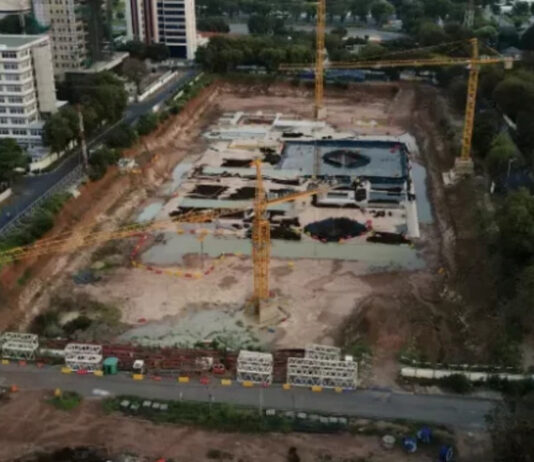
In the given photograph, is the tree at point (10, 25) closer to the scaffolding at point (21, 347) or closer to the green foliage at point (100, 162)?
the green foliage at point (100, 162)

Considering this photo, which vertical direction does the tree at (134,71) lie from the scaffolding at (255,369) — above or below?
above

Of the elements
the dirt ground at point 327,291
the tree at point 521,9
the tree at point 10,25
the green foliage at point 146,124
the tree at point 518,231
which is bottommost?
the dirt ground at point 327,291

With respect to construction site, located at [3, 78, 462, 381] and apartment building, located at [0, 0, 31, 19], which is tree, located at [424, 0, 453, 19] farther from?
apartment building, located at [0, 0, 31, 19]

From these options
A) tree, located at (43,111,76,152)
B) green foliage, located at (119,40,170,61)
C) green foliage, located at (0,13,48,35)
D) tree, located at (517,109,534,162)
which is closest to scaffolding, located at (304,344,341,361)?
tree, located at (517,109,534,162)

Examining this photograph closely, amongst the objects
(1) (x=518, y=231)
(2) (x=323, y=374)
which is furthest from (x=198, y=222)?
(1) (x=518, y=231)

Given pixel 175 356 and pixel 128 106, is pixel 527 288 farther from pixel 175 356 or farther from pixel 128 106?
pixel 128 106

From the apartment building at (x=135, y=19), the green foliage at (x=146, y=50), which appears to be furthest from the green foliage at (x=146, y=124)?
the apartment building at (x=135, y=19)

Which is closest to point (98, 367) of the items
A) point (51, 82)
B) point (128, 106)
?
point (51, 82)

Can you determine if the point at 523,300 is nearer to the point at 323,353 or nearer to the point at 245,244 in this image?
the point at 323,353
